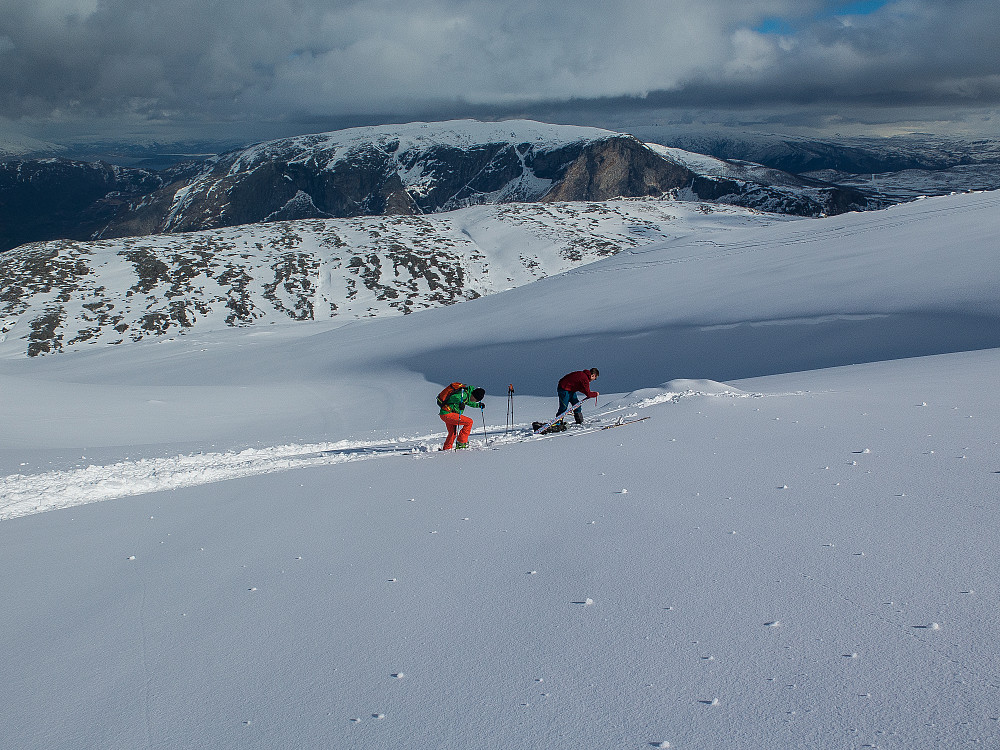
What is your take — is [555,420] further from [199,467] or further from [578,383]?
[199,467]

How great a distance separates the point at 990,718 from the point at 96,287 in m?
101

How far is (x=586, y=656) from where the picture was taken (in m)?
3.77

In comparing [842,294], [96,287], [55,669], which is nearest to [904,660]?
[55,669]

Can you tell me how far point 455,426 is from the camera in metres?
11.4

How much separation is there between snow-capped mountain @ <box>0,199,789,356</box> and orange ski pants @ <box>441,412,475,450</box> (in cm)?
7283

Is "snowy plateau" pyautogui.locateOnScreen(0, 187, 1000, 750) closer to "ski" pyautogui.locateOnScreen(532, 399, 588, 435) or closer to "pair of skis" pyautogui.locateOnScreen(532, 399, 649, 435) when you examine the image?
"pair of skis" pyautogui.locateOnScreen(532, 399, 649, 435)

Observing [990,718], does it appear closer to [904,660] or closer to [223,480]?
[904,660]

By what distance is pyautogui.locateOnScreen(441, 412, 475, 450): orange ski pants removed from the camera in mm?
11273

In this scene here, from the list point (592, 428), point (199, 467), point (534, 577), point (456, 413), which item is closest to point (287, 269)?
point (199, 467)

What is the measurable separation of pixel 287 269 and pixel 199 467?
8934 cm

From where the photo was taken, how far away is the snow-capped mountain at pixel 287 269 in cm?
7919

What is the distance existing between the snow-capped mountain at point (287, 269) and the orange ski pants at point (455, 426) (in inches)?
2867

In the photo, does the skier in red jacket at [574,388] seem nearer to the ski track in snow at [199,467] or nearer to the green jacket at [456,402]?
the ski track in snow at [199,467]

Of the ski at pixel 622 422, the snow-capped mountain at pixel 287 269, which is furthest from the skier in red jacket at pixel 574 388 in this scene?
the snow-capped mountain at pixel 287 269
